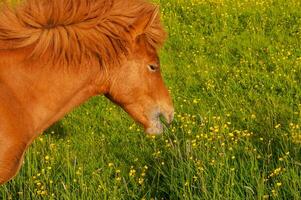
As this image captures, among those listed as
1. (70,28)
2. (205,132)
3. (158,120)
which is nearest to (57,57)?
(70,28)

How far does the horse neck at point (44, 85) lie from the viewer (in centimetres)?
460

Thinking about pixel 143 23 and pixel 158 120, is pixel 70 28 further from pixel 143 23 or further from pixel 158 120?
pixel 158 120

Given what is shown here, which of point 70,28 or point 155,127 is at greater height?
point 70,28

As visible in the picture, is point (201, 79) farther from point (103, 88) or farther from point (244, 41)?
point (103, 88)

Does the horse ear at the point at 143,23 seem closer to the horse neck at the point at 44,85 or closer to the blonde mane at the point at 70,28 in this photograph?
the blonde mane at the point at 70,28

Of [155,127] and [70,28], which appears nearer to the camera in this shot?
[70,28]

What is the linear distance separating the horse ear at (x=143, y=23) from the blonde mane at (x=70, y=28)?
41mm

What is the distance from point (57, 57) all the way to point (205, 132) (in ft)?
8.90

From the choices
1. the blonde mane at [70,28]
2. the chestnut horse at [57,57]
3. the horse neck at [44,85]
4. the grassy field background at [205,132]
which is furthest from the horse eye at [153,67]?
the grassy field background at [205,132]

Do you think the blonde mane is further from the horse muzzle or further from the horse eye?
the horse muzzle

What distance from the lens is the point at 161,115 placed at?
536 centimetres

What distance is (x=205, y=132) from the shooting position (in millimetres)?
6828

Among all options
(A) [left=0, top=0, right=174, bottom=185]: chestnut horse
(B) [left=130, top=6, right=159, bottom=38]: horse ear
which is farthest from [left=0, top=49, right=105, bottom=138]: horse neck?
(B) [left=130, top=6, right=159, bottom=38]: horse ear

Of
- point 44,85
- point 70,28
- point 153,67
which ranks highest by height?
point 70,28
